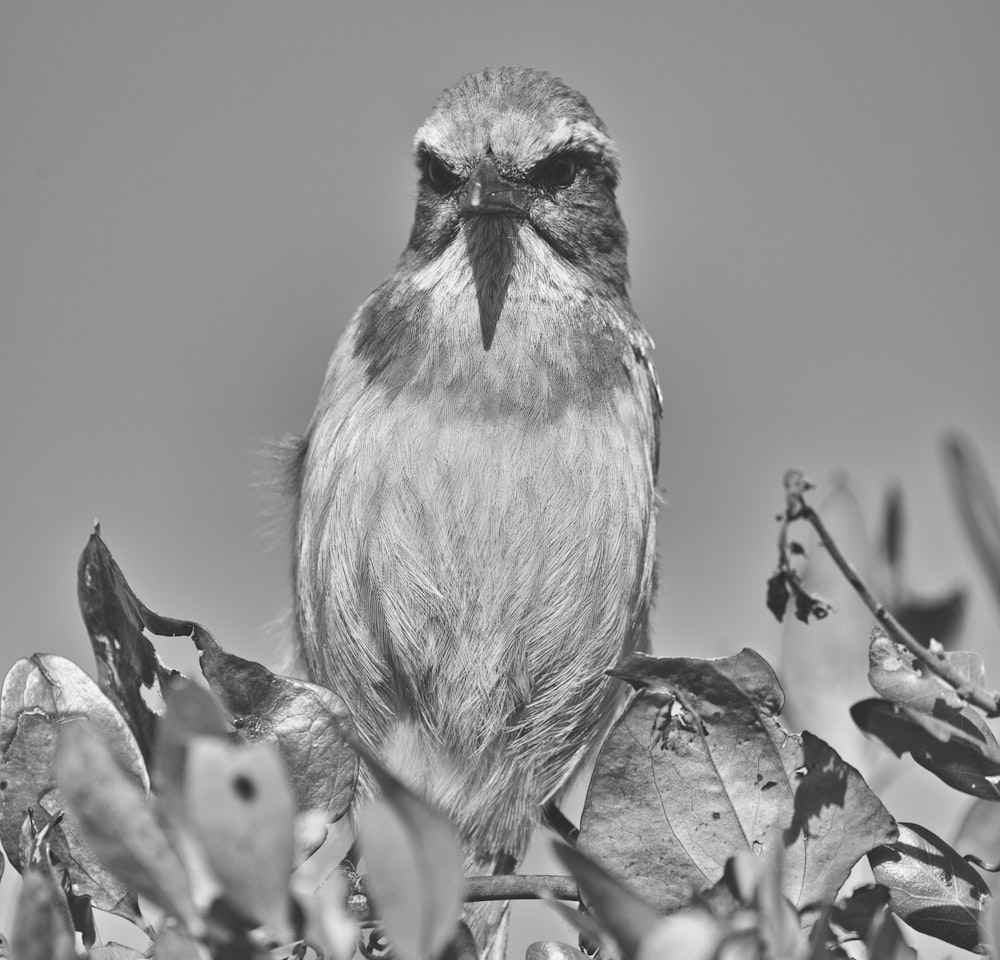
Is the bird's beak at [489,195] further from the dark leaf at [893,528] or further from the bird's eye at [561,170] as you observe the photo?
the dark leaf at [893,528]

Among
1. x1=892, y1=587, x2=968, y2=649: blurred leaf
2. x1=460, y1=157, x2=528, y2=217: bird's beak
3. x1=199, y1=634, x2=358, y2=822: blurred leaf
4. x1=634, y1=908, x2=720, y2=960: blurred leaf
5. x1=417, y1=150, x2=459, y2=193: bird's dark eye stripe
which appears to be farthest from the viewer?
x1=417, y1=150, x2=459, y2=193: bird's dark eye stripe

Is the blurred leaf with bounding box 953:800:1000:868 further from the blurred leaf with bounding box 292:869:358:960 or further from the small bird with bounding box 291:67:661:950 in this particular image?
the small bird with bounding box 291:67:661:950

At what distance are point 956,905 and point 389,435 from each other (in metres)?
2.25

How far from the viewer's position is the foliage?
Result: 1018 millimetres

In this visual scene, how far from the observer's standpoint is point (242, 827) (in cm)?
88

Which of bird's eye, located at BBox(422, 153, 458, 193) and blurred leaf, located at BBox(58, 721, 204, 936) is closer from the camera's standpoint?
blurred leaf, located at BBox(58, 721, 204, 936)

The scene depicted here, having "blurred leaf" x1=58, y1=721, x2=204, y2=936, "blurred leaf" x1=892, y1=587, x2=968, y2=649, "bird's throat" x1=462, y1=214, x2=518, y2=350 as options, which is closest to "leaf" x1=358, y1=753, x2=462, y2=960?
"blurred leaf" x1=58, y1=721, x2=204, y2=936

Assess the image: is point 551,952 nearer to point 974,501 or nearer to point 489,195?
point 974,501

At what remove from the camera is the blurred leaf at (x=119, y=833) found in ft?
2.97

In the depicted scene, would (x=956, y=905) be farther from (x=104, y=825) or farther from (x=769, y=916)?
(x=104, y=825)

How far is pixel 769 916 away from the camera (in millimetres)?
963

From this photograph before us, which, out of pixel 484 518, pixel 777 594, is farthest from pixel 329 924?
pixel 484 518

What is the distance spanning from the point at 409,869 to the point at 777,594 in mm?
861

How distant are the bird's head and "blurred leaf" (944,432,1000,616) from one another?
2778 mm
